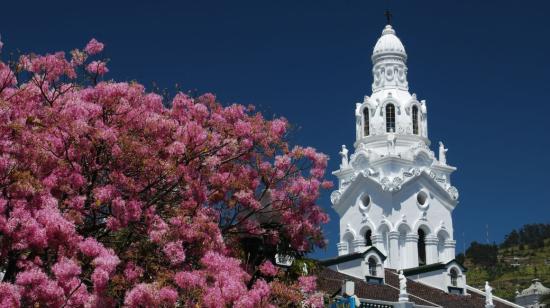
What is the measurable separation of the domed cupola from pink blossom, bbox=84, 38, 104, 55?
3343 centimetres

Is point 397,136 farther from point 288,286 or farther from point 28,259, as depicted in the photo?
point 28,259

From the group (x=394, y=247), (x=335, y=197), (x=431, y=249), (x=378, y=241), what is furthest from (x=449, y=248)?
(x=335, y=197)

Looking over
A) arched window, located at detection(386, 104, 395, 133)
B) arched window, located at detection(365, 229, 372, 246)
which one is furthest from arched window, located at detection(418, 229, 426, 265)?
arched window, located at detection(386, 104, 395, 133)

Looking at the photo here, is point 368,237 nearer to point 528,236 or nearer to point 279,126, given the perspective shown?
point 279,126

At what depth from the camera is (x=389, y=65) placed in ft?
155

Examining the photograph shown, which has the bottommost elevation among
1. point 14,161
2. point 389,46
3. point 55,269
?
point 55,269

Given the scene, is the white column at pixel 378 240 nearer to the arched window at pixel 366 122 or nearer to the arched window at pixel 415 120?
the arched window at pixel 366 122

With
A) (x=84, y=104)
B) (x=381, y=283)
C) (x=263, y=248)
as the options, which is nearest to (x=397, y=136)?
(x=381, y=283)

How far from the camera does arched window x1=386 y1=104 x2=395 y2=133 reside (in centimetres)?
4581

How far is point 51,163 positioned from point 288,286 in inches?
163

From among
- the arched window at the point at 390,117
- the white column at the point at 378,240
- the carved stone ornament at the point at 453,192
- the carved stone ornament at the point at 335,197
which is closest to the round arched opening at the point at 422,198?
the carved stone ornament at the point at 453,192

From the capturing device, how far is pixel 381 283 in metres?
35.9

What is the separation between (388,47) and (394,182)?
805 cm

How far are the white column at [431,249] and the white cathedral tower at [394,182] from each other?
0.02 meters
